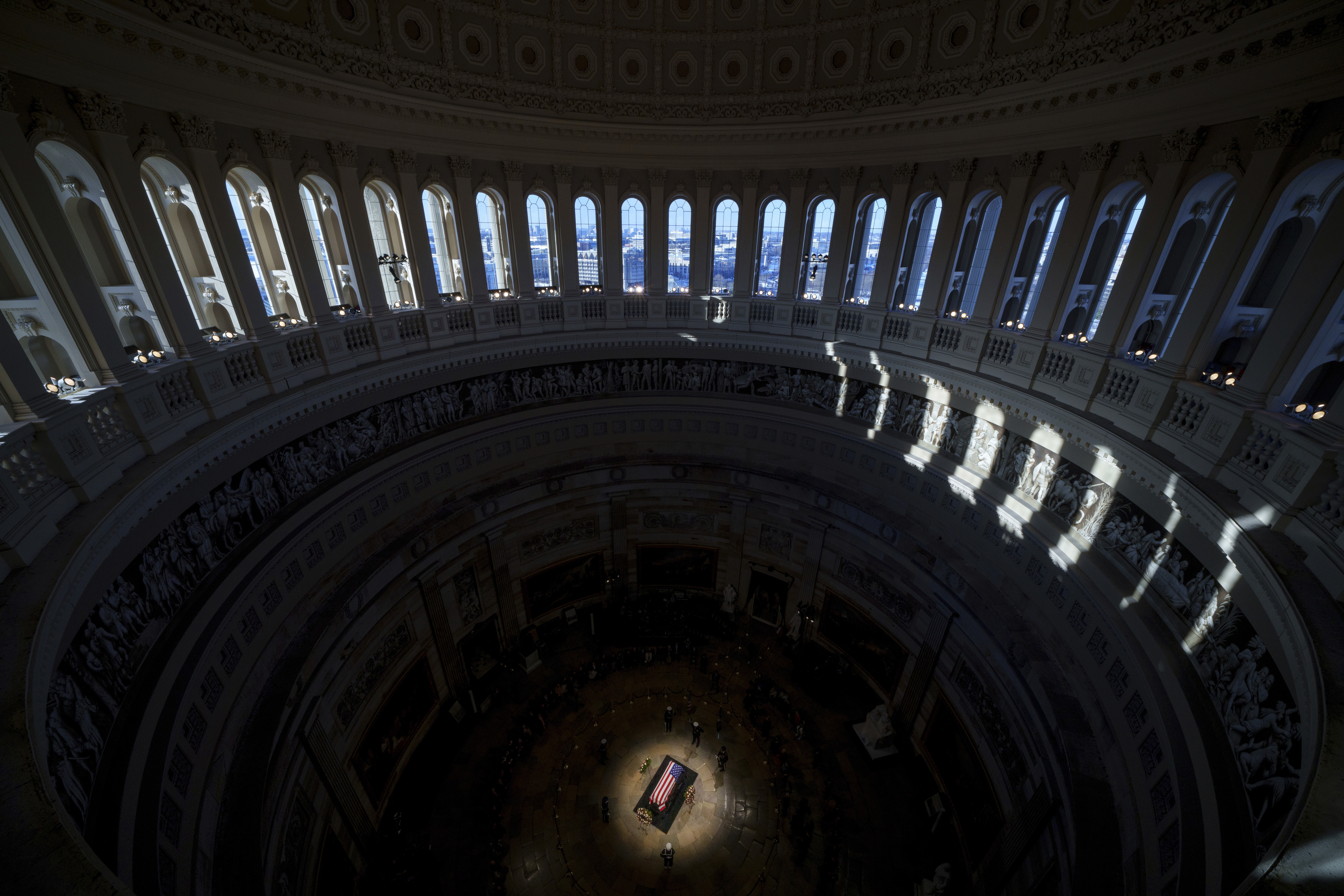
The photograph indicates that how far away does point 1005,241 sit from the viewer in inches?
472

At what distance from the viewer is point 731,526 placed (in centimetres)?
1831

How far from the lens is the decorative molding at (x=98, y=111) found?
25.0ft

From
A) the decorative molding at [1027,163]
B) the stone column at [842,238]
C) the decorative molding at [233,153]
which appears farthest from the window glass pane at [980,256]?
the decorative molding at [233,153]

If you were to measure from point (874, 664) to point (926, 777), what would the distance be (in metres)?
2.92

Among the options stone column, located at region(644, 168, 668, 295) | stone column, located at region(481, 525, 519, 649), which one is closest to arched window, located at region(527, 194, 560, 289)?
stone column, located at region(644, 168, 668, 295)

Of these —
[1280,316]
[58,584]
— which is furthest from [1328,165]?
[58,584]

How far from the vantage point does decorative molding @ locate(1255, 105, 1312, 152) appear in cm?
740

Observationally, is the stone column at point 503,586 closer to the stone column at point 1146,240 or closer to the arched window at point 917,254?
the arched window at point 917,254

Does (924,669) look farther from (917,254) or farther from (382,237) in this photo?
(382,237)

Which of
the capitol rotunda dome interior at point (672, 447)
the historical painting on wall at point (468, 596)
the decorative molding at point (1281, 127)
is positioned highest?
the decorative molding at point (1281, 127)

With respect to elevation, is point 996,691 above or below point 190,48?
below

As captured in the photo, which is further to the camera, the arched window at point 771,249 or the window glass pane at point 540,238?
the arched window at point 771,249

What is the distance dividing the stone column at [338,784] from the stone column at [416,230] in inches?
387

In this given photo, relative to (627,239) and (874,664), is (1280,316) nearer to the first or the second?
(874,664)
